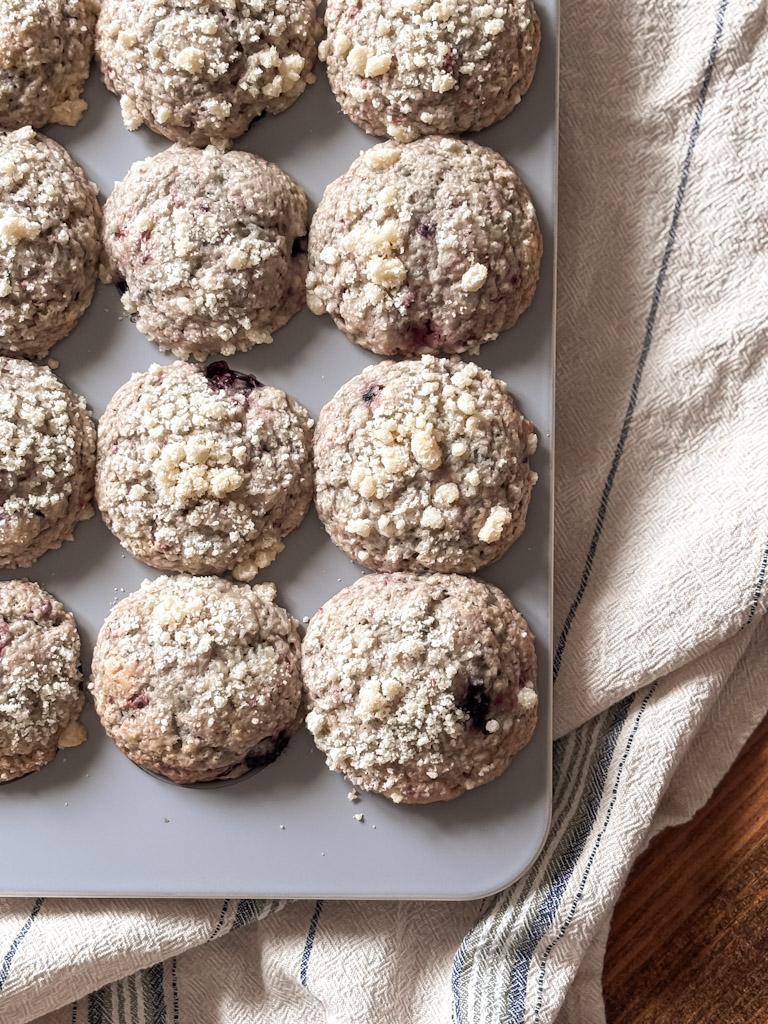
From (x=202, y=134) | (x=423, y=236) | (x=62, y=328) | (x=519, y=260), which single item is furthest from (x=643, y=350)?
(x=62, y=328)

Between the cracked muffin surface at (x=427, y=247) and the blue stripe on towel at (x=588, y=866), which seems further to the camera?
the blue stripe on towel at (x=588, y=866)

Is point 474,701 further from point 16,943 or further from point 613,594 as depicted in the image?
point 16,943

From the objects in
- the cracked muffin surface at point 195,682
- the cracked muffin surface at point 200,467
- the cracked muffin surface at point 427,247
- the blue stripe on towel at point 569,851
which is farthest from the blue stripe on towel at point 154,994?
the cracked muffin surface at point 427,247

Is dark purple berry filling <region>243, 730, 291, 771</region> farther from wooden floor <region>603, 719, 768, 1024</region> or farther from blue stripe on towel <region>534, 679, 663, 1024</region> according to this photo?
wooden floor <region>603, 719, 768, 1024</region>

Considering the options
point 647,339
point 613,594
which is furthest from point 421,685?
point 647,339

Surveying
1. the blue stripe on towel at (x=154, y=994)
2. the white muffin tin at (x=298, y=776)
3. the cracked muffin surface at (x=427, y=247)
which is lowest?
the blue stripe on towel at (x=154, y=994)

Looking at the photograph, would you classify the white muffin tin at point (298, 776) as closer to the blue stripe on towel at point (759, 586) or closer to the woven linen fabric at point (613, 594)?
the woven linen fabric at point (613, 594)

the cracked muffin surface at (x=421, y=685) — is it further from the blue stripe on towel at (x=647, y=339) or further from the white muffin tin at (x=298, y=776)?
the blue stripe on towel at (x=647, y=339)

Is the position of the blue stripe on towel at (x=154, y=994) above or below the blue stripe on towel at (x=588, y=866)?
below
